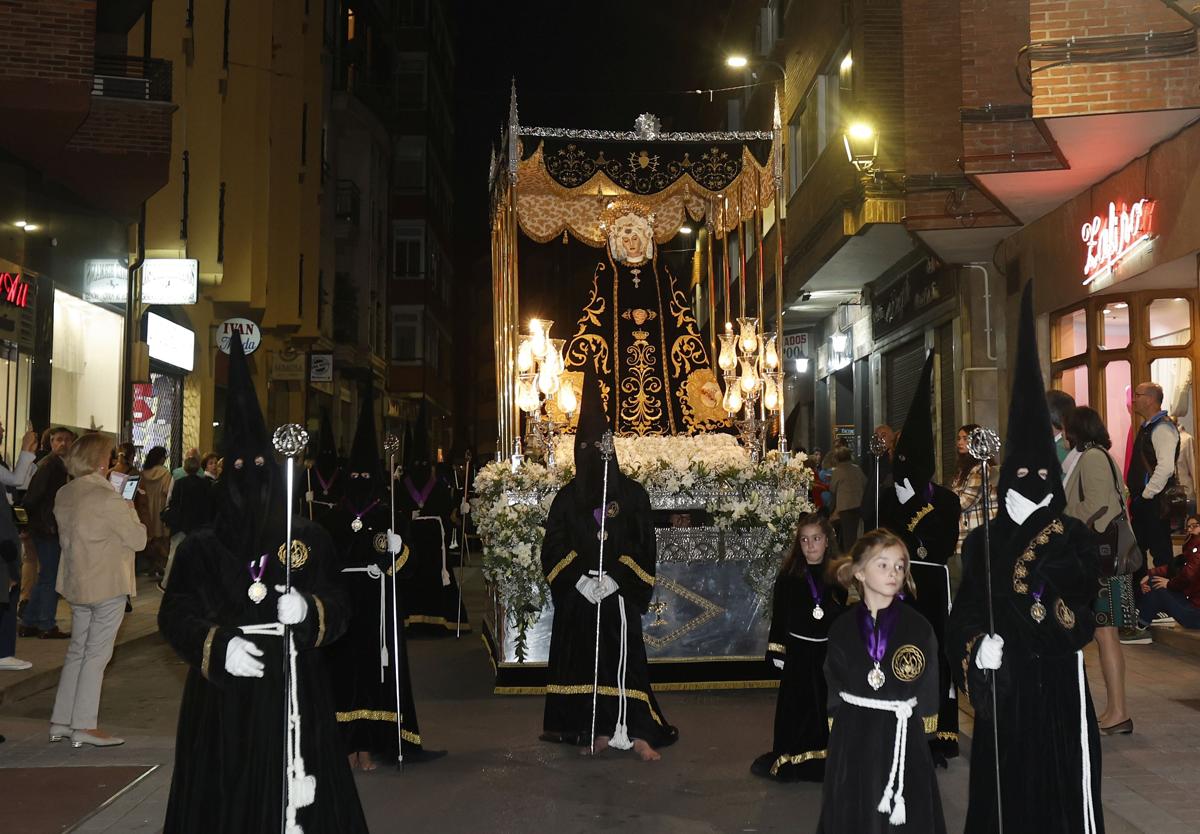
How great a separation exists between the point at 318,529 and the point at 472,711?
15.4 feet

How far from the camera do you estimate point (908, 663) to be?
5.03 m

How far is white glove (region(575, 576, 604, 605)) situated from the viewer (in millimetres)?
8000

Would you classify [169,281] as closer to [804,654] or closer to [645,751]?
[645,751]

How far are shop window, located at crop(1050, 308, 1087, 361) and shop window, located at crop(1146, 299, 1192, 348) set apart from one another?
1.22 m

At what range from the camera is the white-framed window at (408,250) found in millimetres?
52188

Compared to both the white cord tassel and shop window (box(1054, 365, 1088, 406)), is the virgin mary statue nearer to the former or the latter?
the white cord tassel

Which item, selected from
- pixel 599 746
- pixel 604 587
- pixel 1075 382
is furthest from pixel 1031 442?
pixel 1075 382

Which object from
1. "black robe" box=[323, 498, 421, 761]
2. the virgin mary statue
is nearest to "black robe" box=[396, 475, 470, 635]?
the virgin mary statue

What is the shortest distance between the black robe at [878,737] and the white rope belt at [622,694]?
323 cm

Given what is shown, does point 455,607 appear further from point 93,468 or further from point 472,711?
point 93,468

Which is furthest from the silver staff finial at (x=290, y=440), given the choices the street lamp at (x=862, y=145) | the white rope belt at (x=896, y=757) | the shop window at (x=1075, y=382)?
the street lamp at (x=862, y=145)

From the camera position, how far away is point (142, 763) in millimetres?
7750

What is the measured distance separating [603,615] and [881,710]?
3.71 meters

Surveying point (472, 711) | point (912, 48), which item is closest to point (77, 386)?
point (472, 711)
